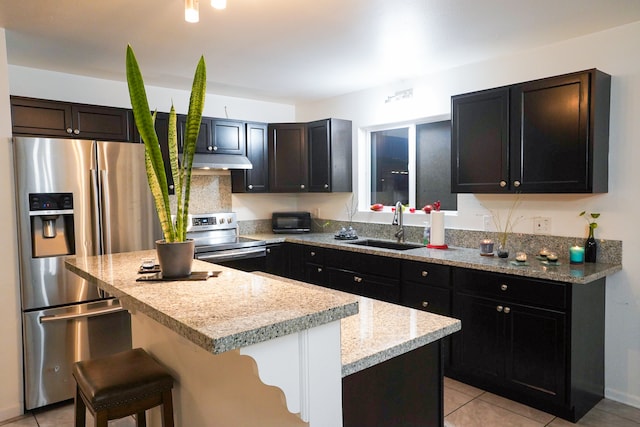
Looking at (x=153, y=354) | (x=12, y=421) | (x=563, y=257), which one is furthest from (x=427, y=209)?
(x=12, y=421)

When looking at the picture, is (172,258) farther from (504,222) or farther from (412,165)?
(412,165)

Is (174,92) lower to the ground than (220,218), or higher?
higher

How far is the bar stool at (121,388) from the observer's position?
164 cm

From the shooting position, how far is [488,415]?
2717mm

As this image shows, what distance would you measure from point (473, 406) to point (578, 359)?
699 mm

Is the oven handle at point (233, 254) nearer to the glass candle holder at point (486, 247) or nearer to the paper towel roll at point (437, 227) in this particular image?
the paper towel roll at point (437, 227)

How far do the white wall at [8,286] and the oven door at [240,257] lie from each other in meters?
1.33

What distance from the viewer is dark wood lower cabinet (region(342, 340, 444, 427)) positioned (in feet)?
4.66

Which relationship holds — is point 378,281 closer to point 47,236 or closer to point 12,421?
point 47,236

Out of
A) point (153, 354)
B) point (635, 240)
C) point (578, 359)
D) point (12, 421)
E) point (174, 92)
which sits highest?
point (174, 92)

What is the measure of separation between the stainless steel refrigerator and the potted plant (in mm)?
1723

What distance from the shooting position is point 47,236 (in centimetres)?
297

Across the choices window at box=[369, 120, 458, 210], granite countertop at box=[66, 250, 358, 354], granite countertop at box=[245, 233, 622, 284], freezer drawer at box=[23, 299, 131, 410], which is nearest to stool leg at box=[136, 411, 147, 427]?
granite countertop at box=[66, 250, 358, 354]

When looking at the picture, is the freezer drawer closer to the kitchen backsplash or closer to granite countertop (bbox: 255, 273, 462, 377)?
the kitchen backsplash
